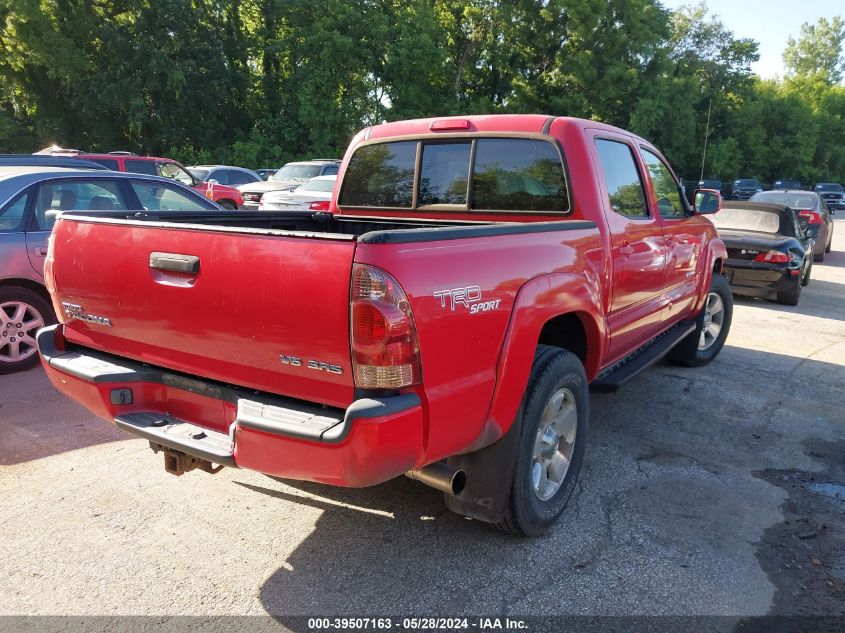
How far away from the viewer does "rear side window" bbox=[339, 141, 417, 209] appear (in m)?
4.23

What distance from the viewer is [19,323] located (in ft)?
18.1

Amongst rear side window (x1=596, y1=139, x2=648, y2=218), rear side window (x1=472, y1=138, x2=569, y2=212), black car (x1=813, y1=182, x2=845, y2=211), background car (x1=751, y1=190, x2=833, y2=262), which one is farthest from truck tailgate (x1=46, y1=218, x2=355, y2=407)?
black car (x1=813, y1=182, x2=845, y2=211)

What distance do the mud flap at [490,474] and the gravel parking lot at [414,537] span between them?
1.02 ft

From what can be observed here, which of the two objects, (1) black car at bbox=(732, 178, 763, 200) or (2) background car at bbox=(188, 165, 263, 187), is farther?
(1) black car at bbox=(732, 178, 763, 200)

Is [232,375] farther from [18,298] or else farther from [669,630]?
[18,298]

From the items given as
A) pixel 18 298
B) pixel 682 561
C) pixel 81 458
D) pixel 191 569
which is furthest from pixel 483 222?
pixel 18 298

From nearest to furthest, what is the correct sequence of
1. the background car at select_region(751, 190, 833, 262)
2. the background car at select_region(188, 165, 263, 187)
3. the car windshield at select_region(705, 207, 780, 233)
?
the car windshield at select_region(705, 207, 780, 233), the background car at select_region(751, 190, 833, 262), the background car at select_region(188, 165, 263, 187)

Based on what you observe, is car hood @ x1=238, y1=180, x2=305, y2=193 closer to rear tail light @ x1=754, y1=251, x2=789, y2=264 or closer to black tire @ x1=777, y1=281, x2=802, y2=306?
rear tail light @ x1=754, y1=251, x2=789, y2=264

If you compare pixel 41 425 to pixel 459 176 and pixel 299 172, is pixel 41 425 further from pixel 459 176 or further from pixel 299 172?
pixel 299 172

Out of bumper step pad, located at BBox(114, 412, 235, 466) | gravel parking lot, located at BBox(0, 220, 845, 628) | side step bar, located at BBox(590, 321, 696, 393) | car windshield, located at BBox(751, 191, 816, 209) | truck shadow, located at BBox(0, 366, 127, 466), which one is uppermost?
car windshield, located at BBox(751, 191, 816, 209)

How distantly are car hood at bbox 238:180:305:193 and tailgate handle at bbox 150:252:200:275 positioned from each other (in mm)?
14065

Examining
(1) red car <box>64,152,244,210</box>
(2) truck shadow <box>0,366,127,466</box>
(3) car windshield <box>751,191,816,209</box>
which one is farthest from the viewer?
(3) car windshield <box>751,191,816,209</box>

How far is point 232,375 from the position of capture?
2.58 meters

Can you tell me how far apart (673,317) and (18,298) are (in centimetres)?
562
